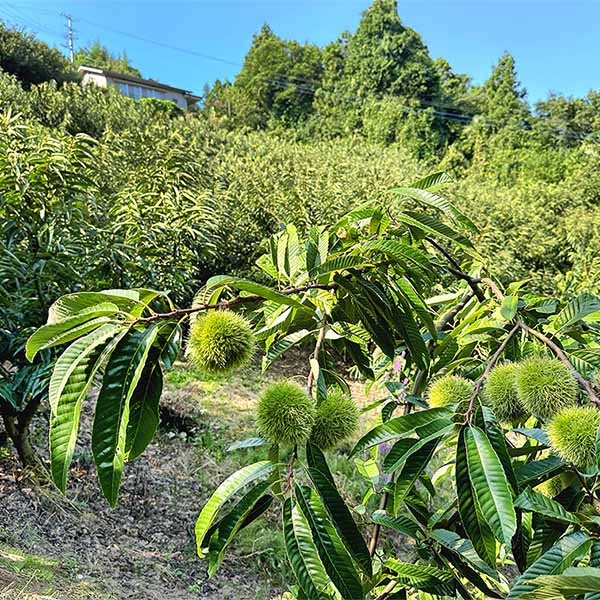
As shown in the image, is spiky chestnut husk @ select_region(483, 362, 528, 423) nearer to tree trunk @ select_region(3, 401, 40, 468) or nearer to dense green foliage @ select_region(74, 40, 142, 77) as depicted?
tree trunk @ select_region(3, 401, 40, 468)

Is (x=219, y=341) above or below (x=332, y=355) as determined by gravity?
above

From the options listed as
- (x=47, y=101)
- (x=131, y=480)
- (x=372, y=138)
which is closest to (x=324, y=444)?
(x=131, y=480)

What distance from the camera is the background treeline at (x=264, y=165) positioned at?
7.19ft

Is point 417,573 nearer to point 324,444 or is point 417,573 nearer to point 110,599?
point 324,444

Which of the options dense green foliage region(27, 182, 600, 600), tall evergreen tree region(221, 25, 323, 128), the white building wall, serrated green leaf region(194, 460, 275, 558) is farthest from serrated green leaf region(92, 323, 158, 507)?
the white building wall

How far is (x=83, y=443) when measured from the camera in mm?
2760

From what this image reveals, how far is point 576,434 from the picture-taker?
564 millimetres

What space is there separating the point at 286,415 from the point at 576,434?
1.09 feet

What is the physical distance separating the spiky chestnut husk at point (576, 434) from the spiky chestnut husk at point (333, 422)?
0.25m

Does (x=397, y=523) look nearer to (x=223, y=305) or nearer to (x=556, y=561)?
(x=556, y=561)

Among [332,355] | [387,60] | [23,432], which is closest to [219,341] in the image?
[332,355]

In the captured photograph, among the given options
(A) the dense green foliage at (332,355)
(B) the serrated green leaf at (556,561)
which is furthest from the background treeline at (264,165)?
(B) the serrated green leaf at (556,561)

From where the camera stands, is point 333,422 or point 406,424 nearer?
point 406,424

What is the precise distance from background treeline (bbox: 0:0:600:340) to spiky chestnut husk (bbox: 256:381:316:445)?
0.41 metres
